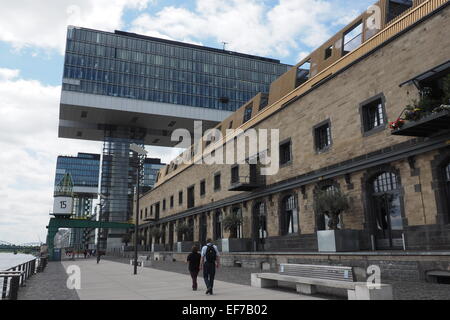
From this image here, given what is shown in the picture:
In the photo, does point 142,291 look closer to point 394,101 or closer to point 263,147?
point 394,101

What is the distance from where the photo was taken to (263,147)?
23.9 meters

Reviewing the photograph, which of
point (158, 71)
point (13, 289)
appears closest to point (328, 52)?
point (13, 289)

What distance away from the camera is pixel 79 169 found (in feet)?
504

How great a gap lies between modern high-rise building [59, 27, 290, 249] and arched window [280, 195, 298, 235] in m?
47.1

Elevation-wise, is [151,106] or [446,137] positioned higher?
[151,106]

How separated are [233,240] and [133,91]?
49.1 metres

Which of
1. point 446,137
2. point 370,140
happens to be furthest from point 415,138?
point 370,140

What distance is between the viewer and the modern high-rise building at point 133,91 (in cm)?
6500

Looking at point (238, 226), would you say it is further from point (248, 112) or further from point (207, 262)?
point (207, 262)

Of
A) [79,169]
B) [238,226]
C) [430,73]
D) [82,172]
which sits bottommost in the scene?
[238,226]

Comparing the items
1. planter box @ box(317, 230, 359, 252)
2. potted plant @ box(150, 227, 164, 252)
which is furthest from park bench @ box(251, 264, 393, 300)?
potted plant @ box(150, 227, 164, 252)

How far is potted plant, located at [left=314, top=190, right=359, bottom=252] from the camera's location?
15.0m

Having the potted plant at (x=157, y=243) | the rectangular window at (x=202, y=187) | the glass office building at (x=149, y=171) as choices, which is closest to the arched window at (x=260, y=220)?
the rectangular window at (x=202, y=187)

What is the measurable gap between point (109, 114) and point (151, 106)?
7.51 m
